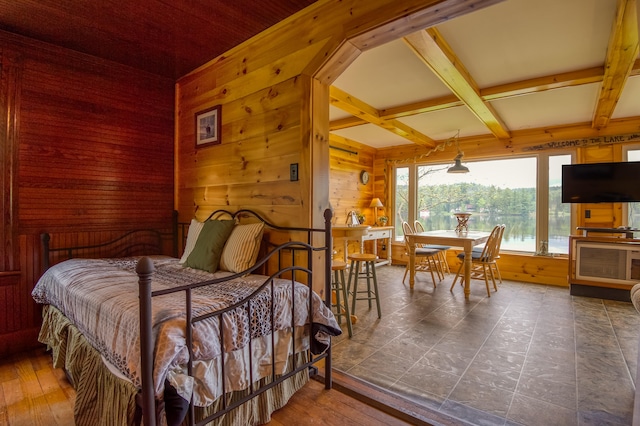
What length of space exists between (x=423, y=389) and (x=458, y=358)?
21.7 inches

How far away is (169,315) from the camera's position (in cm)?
124

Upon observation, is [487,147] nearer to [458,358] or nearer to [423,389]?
[458,358]

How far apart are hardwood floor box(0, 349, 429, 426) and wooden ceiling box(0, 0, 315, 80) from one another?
92.4 inches

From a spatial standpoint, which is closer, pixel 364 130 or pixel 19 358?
pixel 19 358

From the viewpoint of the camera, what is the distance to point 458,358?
2330 millimetres

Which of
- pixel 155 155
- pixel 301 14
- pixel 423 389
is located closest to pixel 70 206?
pixel 155 155

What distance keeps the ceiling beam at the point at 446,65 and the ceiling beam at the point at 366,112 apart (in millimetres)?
1011

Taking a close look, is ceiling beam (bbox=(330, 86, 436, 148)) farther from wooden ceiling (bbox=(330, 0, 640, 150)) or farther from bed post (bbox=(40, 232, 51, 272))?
bed post (bbox=(40, 232, 51, 272))

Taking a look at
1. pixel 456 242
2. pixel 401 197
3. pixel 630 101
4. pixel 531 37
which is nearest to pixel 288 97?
pixel 531 37

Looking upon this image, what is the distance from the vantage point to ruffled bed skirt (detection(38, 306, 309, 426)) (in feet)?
4.23

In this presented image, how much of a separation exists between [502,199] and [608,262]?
70.3 inches

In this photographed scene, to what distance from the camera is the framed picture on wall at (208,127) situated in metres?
Answer: 2.70

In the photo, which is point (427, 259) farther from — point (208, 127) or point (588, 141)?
point (208, 127)

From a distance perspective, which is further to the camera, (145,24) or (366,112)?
(366,112)
